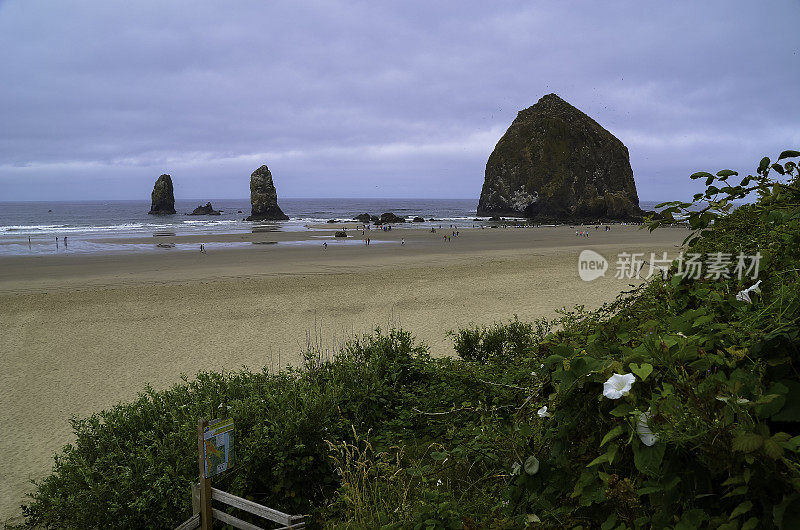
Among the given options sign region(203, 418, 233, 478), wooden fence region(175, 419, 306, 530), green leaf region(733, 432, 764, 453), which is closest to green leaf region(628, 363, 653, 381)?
green leaf region(733, 432, 764, 453)

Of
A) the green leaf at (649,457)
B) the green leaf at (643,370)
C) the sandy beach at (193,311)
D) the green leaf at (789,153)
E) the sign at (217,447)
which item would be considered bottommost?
the sandy beach at (193,311)

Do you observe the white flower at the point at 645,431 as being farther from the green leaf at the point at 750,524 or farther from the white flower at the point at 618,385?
the green leaf at the point at 750,524

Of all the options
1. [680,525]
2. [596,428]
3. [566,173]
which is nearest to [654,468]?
[680,525]

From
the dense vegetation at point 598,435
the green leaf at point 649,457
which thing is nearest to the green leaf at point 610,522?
the dense vegetation at point 598,435

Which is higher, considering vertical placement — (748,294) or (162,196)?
(162,196)

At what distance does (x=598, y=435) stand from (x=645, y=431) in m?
0.34

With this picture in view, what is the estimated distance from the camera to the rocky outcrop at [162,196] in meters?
92.8

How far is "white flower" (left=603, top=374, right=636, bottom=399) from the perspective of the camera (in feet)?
4.72

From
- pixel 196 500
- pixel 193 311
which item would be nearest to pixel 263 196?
pixel 193 311

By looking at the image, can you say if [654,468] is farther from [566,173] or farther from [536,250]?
[566,173]

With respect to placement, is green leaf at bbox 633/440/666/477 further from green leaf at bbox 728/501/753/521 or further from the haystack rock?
the haystack rock

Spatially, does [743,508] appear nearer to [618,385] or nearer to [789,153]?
[618,385]

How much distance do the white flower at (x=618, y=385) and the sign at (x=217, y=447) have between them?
2686 mm

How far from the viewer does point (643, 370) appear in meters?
1.47
